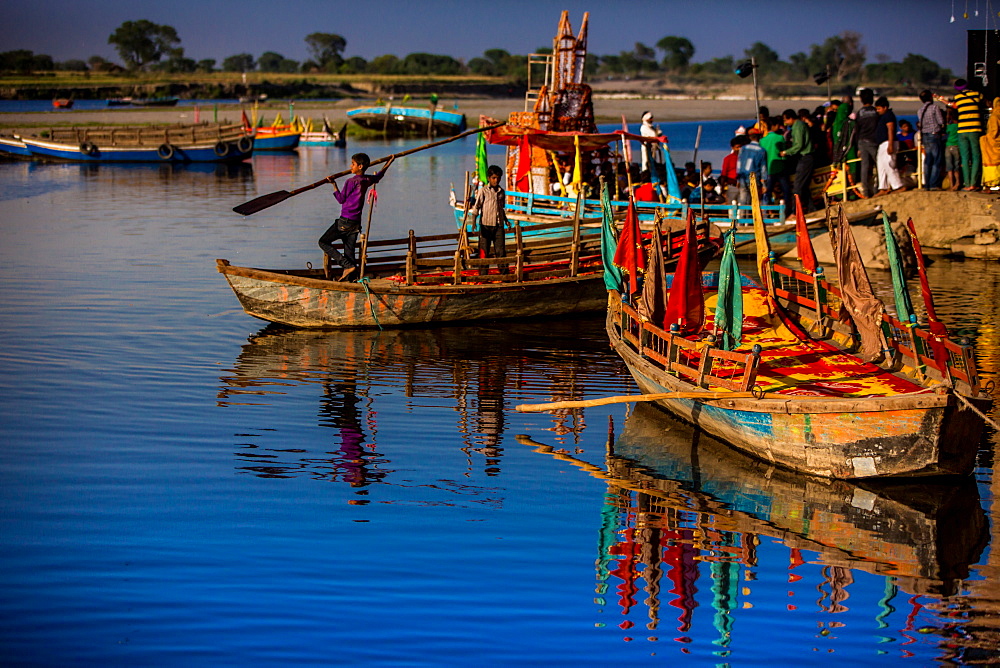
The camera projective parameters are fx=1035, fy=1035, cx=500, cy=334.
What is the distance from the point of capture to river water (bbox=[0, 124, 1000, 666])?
6.38 meters

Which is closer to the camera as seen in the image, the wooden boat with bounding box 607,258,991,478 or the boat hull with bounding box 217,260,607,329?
the wooden boat with bounding box 607,258,991,478

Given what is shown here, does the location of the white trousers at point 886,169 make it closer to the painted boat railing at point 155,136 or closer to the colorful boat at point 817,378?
the colorful boat at point 817,378

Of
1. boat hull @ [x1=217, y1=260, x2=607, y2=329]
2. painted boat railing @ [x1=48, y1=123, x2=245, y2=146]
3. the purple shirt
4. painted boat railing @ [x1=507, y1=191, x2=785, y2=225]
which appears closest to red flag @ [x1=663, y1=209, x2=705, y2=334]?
boat hull @ [x1=217, y1=260, x2=607, y2=329]

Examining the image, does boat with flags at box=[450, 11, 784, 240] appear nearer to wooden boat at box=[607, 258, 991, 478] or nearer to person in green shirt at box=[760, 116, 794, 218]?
person in green shirt at box=[760, 116, 794, 218]

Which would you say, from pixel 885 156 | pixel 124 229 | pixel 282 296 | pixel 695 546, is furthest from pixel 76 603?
pixel 124 229

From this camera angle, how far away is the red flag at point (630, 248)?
12.1 meters

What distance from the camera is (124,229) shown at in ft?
88.1

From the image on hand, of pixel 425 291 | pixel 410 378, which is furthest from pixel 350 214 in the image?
pixel 410 378

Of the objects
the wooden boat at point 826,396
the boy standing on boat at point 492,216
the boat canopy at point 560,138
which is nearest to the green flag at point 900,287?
the wooden boat at point 826,396

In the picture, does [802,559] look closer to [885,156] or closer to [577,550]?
[577,550]

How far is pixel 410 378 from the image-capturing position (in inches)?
509

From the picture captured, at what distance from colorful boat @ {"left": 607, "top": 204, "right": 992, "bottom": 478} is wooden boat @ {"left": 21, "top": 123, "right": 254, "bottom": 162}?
1550 inches

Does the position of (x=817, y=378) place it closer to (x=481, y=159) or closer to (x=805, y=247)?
(x=805, y=247)

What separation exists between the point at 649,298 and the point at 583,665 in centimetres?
572
